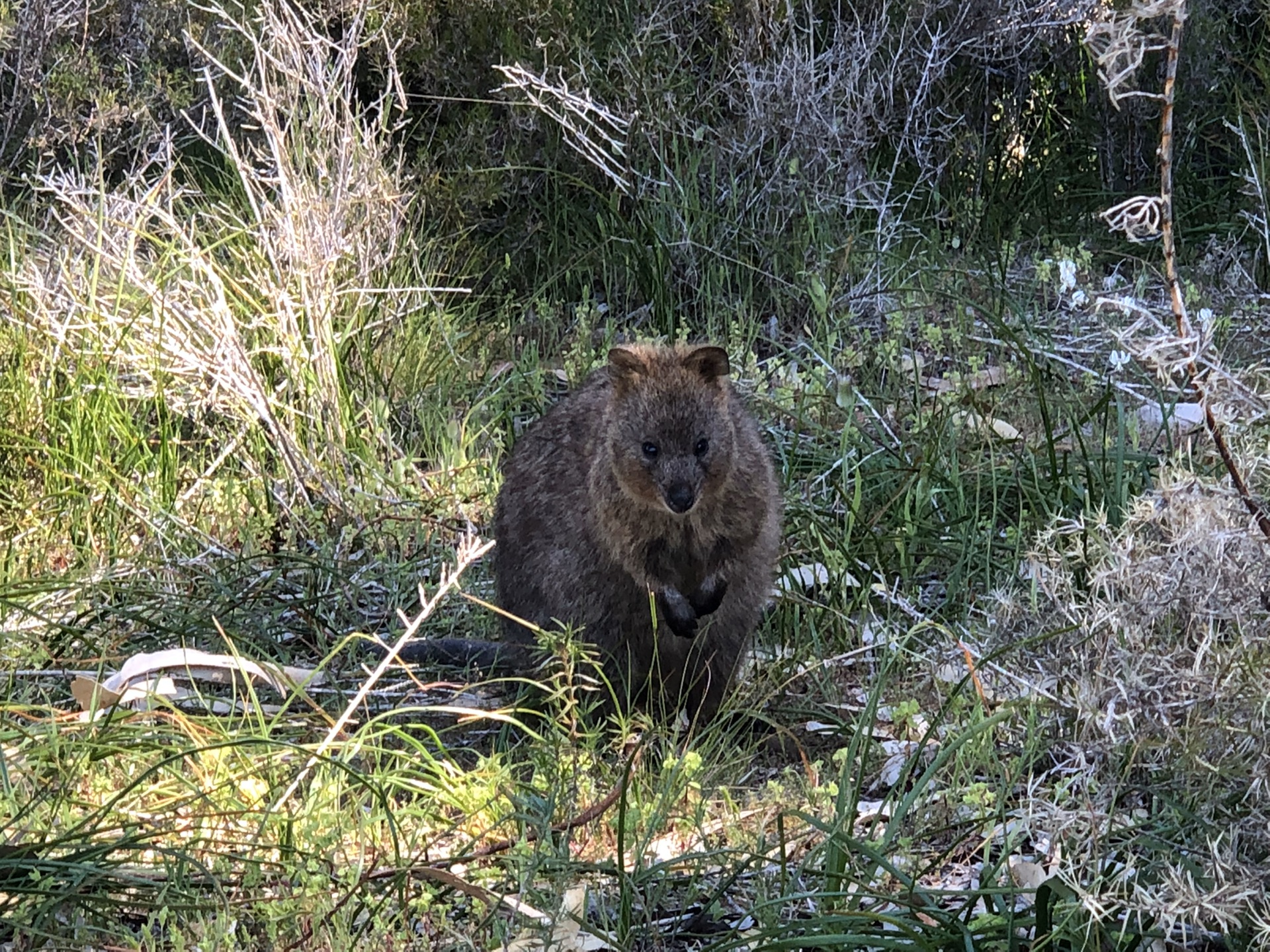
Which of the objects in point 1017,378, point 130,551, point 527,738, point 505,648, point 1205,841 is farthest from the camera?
point 1017,378

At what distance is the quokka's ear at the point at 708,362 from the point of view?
485cm

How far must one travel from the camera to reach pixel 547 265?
788 centimetres

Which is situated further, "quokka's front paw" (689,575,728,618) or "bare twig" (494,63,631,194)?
"bare twig" (494,63,631,194)

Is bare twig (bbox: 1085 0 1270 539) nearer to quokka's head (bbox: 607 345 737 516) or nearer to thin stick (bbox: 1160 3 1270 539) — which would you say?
thin stick (bbox: 1160 3 1270 539)

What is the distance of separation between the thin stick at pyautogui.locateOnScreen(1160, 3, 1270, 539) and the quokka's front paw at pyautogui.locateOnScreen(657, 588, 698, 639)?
1.93m

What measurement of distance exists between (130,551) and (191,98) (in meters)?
3.24

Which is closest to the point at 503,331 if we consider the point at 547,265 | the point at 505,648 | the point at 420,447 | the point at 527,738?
the point at 547,265

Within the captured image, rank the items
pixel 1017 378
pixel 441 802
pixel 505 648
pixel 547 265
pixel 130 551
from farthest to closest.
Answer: pixel 547 265 → pixel 1017 378 → pixel 130 551 → pixel 505 648 → pixel 441 802

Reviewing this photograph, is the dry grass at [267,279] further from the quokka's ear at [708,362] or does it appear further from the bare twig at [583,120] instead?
the quokka's ear at [708,362]

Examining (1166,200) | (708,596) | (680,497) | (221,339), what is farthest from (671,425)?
(1166,200)

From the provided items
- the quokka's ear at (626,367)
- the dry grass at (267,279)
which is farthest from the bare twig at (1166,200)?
the dry grass at (267,279)

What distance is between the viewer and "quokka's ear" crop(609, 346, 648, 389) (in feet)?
16.0

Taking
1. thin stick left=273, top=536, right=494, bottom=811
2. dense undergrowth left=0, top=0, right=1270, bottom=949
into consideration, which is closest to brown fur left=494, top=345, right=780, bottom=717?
dense undergrowth left=0, top=0, right=1270, bottom=949

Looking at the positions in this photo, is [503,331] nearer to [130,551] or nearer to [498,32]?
[498,32]
